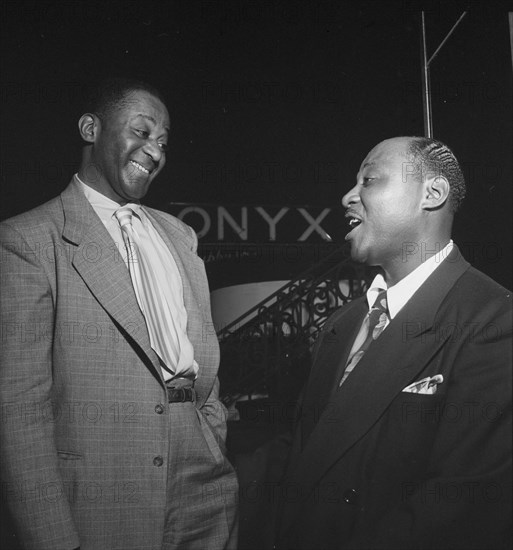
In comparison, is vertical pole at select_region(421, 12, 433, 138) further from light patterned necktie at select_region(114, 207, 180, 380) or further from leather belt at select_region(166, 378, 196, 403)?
leather belt at select_region(166, 378, 196, 403)

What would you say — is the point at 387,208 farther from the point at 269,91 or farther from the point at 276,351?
the point at 269,91

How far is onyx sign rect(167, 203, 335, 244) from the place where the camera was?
977 centimetres

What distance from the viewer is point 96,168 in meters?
2.44

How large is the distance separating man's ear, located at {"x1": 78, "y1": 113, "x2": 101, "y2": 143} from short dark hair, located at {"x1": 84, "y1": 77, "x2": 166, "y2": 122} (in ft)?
0.08

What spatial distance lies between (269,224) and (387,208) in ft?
25.5

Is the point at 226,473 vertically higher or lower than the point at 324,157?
lower

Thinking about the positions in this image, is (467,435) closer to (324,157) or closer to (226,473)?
(226,473)

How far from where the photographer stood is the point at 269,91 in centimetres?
708

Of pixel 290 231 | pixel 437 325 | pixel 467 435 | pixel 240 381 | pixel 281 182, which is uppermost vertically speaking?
pixel 281 182

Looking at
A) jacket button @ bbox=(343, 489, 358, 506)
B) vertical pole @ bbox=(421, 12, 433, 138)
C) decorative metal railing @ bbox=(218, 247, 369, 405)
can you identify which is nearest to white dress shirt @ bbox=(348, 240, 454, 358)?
jacket button @ bbox=(343, 489, 358, 506)

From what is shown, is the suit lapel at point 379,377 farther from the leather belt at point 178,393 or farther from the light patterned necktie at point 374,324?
the leather belt at point 178,393

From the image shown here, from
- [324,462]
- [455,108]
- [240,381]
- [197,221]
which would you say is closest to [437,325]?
[324,462]

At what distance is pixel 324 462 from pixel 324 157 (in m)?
7.05

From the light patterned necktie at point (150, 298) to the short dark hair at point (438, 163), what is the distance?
1.05 meters
